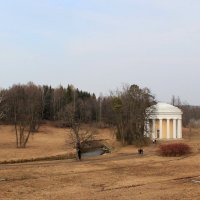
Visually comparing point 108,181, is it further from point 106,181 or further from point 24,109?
point 24,109

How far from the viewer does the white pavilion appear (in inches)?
2771

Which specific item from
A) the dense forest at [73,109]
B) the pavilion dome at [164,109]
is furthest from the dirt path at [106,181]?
the pavilion dome at [164,109]

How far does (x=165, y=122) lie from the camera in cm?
7088

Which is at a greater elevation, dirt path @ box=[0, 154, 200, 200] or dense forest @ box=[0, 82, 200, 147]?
dense forest @ box=[0, 82, 200, 147]

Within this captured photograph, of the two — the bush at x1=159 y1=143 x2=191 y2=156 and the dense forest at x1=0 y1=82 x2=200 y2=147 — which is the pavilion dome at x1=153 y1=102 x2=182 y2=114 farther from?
the bush at x1=159 y1=143 x2=191 y2=156

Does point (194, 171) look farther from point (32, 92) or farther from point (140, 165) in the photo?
point (32, 92)

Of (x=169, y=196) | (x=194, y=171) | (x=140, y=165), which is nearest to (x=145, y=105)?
(x=140, y=165)

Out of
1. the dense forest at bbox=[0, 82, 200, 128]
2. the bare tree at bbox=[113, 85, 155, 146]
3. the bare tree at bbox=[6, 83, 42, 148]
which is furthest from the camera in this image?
the dense forest at bbox=[0, 82, 200, 128]

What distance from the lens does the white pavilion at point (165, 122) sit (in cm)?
7038

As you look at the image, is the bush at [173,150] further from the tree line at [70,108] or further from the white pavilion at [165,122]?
the white pavilion at [165,122]

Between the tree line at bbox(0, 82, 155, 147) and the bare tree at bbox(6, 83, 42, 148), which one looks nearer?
the tree line at bbox(0, 82, 155, 147)

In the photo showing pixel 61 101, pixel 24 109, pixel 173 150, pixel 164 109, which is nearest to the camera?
pixel 173 150

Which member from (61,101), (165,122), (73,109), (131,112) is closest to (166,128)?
(165,122)

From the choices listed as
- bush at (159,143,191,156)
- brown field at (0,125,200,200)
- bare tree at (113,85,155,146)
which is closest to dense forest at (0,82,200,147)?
bare tree at (113,85,155,146)
